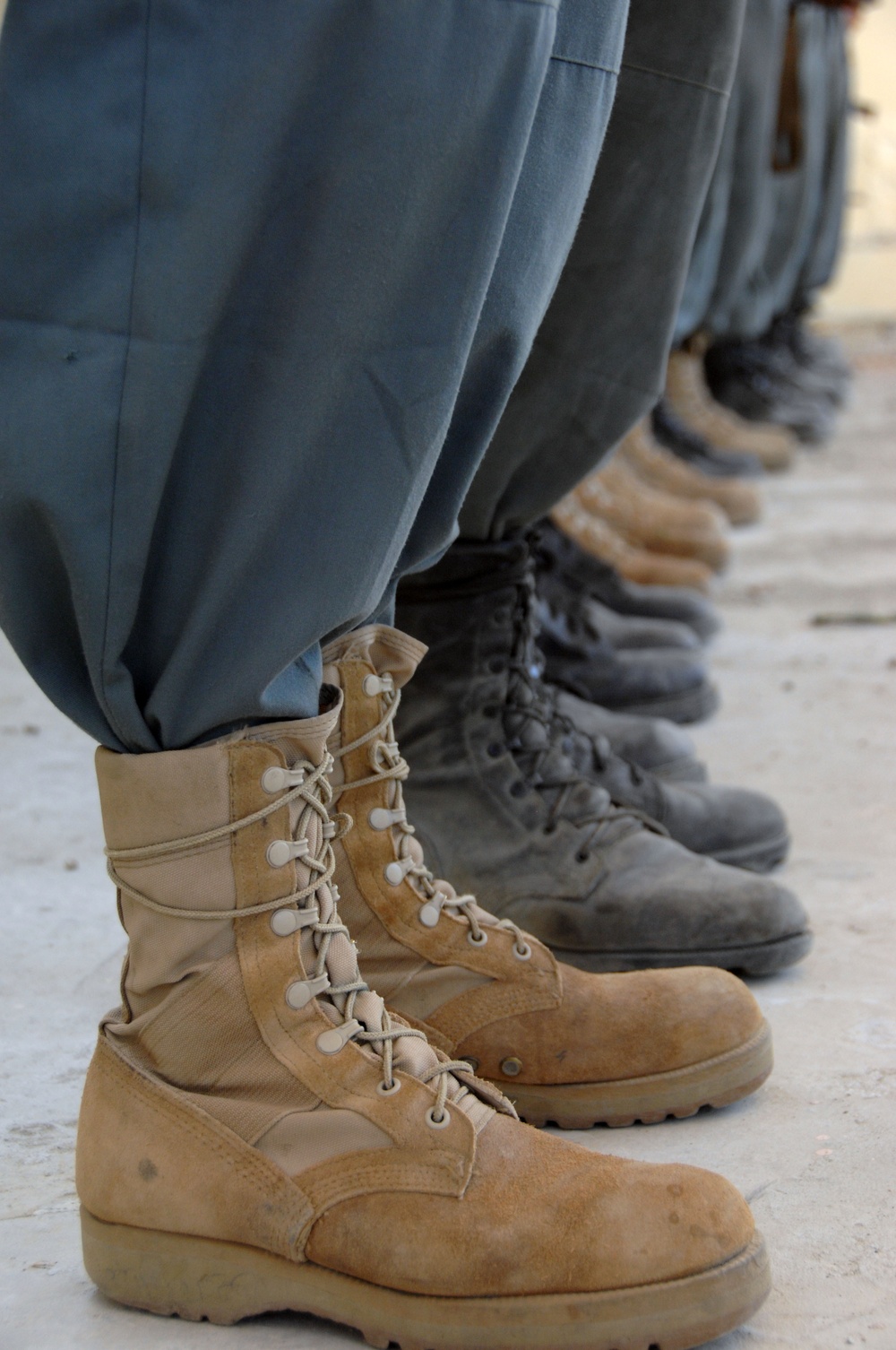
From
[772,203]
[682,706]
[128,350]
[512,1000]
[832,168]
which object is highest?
[832,168]

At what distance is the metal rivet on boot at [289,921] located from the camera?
2.71 ft

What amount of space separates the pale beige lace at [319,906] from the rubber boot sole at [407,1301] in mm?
101

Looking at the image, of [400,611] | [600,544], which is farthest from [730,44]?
[600,544]

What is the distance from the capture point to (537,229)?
85cm

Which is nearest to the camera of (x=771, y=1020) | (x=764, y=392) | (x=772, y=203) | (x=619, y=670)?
(x=771, y=1020)

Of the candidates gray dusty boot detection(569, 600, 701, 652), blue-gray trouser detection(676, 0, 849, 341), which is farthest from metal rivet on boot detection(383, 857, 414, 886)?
blue-gray trouser detection(676, 0, 849, 341)

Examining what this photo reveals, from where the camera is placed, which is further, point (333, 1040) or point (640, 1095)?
point (640, 1095)

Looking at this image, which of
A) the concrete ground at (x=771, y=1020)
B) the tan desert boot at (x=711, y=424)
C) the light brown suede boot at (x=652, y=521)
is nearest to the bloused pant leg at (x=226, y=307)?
the concrete ground at (x=771, y=1020)

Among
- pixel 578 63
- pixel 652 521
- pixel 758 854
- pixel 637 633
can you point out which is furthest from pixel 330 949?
pixel 652 521

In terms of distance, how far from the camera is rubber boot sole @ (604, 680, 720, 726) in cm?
202

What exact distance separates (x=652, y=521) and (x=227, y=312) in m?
2.30

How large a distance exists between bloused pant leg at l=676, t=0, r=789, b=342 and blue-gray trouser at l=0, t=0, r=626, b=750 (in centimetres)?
277

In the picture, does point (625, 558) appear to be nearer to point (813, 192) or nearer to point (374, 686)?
point (374, 686)

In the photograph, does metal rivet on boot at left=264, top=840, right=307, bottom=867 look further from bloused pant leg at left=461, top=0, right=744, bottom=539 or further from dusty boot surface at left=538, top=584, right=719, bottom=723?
dusty boot surface at left=538, top=584, right=719, bottom=723
